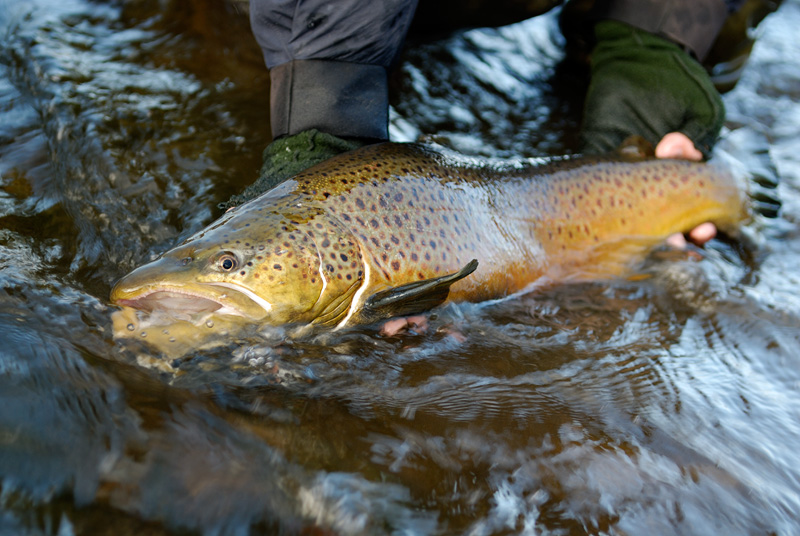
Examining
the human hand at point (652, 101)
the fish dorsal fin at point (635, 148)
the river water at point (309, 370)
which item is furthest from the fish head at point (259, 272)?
the human hand at point (652, 101)

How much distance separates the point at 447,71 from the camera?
4.05 m

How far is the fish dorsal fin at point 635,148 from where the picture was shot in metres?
3.25

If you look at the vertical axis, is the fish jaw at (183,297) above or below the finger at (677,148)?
above

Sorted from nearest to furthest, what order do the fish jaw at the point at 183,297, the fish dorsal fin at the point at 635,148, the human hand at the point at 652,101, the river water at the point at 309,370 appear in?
the river water at the point at 309,370 → the fish jaw at the point at 183,297 → the fish dorsal fin at the point at 635,148 → the human hand at the point at 652,101

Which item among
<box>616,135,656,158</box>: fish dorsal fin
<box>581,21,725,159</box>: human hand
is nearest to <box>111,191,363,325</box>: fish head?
<box>616,135,656,158</box>: fish dorsal fin

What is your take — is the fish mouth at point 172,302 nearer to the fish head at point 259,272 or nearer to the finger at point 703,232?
the fish head at point 259,272

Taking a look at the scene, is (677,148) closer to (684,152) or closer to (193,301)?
(684,152)

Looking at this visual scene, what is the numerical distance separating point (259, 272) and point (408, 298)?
1.79ft

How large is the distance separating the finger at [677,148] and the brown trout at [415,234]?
2.6 inches

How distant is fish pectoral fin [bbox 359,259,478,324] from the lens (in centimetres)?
214

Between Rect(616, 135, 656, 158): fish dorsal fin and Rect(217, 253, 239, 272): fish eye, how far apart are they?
7.34ft

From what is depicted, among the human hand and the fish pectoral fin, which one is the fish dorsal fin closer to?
the human hand

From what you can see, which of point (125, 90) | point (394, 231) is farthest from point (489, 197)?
point (125, 90)

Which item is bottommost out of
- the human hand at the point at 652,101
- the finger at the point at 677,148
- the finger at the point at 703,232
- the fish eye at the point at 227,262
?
the finger at the point at 703,232
